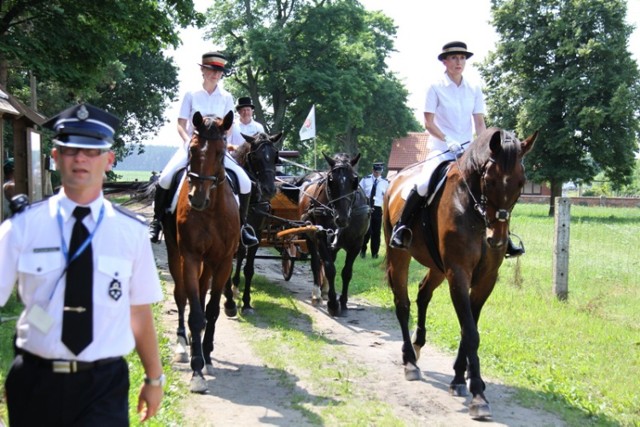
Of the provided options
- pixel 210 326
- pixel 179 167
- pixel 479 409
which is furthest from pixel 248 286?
pixel 479 409

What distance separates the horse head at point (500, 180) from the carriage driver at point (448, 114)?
1242mm

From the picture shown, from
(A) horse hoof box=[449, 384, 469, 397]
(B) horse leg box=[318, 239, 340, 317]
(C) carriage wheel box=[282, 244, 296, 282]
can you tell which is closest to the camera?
(A) horse hoof box=[449, 384, 469, 397]

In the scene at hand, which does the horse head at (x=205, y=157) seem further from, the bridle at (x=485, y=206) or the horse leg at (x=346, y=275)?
→ the horse leg at (x=346, y=275)

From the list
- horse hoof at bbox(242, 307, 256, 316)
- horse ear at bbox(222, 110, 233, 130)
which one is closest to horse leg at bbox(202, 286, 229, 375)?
horse ear at bbox(222, 110, 233, 130)

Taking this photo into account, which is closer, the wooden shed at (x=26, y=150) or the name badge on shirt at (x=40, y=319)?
the name badge on shirt at (x=40, y=319)

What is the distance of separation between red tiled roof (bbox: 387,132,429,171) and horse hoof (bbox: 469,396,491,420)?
218ft

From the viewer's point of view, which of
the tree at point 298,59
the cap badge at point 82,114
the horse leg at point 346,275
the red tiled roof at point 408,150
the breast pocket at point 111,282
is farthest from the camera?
the red tiled roof at point 408,150

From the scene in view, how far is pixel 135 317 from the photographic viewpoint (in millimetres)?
3320

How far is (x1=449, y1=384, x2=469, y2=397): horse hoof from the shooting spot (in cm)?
694

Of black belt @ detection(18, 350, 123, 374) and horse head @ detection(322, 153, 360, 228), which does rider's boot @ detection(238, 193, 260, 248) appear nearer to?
horse head @ detection(322, 153, 360, 228)

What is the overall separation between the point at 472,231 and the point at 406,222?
1.20 m

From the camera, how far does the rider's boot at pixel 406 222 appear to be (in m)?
7.74

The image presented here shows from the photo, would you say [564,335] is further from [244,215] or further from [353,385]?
[244,215]

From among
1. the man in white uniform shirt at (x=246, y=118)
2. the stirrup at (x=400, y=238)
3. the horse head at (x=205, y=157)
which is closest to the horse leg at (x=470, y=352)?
the stirrup at (x=400, y=238)
